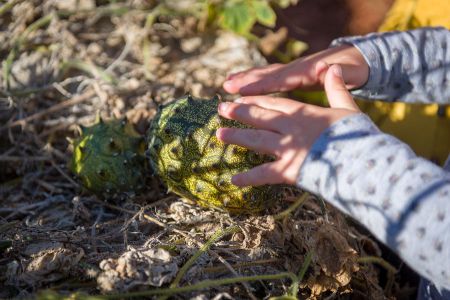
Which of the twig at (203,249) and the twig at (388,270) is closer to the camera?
the twig at (203,249)

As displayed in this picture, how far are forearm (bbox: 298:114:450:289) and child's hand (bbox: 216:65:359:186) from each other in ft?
0.15

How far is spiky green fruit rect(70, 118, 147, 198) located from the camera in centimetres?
221

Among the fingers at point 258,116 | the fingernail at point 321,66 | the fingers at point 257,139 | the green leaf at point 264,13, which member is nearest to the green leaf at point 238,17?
the green leaf at point 264,13

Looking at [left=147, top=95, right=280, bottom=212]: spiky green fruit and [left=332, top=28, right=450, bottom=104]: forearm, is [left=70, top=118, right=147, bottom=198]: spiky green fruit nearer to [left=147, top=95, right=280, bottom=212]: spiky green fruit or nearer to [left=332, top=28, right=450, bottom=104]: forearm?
[left=147, top=95, right=280, bottom=212]: spiky green fruit

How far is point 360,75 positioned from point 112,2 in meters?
1.82

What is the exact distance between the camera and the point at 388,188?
→ 154cm

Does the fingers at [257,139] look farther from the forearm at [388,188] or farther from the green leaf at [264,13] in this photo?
the green leaf at [264,13]

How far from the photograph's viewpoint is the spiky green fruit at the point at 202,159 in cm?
199

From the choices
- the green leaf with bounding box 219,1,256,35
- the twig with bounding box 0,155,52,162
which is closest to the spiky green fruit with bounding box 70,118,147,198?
the twig with bounding box 0,155,52,162

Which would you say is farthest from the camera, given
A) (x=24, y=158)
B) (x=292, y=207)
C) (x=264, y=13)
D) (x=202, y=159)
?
(x=264, y=13)

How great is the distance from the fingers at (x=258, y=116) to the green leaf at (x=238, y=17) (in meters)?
1.38

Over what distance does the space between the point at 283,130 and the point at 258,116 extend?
0.11m

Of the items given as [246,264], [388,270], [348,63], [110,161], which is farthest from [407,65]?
[110,161]

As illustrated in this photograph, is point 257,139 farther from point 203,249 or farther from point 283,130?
point 203,249
